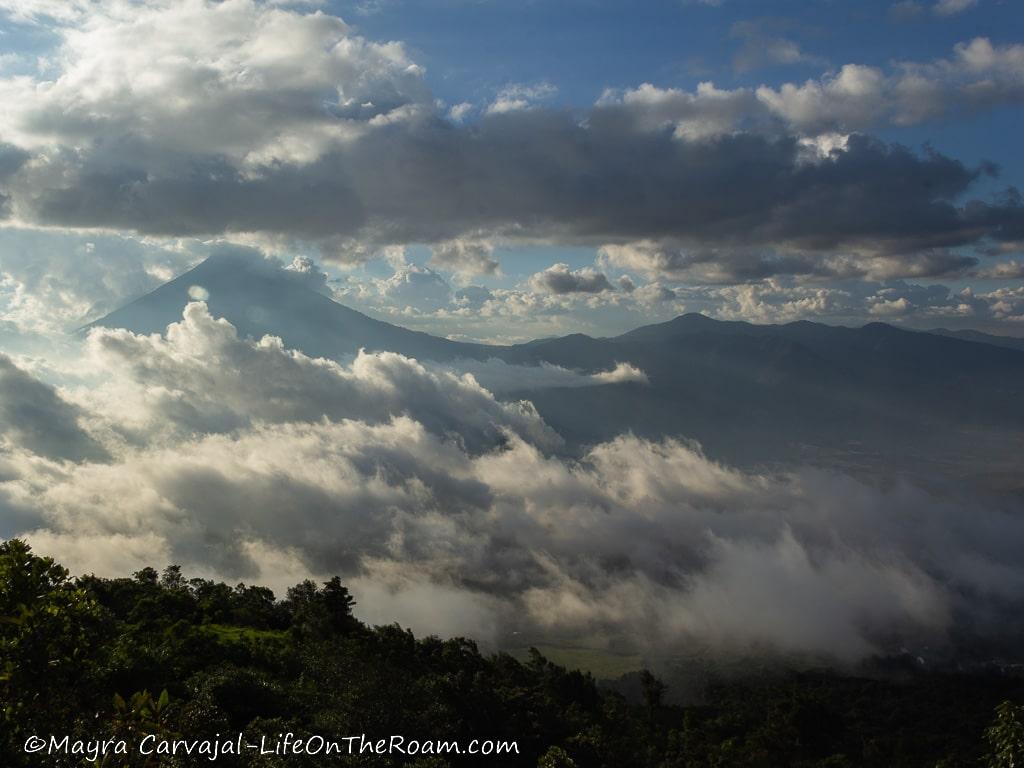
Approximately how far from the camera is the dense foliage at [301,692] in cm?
2264

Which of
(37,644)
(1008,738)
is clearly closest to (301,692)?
(37,644)

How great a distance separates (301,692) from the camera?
5347cm

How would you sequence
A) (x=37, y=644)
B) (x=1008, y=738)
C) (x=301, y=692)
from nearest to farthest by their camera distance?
(x=37, y=644) < (x=1008, y=738) < (x=301, y=692)

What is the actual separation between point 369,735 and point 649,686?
15002 centimetres

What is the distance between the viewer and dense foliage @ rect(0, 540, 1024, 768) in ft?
74.3

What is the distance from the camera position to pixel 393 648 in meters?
77.2

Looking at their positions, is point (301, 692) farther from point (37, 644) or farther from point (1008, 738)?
point (1008, 738)

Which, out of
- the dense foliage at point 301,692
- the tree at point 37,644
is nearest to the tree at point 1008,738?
the dense foliage at point 301,692

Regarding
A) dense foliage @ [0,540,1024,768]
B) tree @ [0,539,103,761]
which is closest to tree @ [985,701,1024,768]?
dense foliage @ [0,540,1024,768]

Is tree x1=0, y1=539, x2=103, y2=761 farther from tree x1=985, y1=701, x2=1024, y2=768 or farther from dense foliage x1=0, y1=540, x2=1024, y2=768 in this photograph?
tree x1=985, y1=701, x2=1024, y2=768

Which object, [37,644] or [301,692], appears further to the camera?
[301,692]

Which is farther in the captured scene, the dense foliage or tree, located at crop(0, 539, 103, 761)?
the dense foliage

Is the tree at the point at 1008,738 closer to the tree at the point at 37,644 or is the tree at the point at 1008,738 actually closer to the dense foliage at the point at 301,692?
the dense foliage at the point at 301,692

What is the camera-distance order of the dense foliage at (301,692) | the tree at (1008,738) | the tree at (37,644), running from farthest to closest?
the tree at (1008,738), the dense foliage at (301,692), the tree at (37,644)
